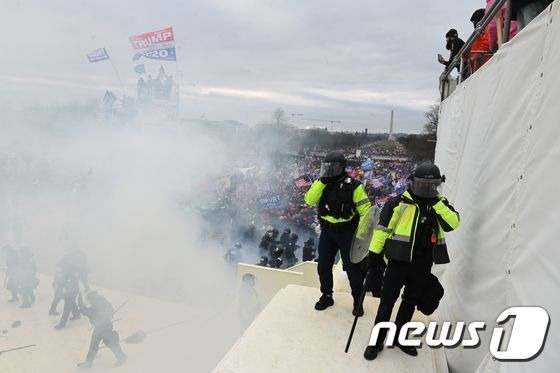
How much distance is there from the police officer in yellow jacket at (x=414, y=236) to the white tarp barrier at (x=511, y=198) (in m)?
0.31

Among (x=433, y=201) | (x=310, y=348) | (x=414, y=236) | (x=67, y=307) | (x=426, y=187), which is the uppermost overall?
(x=426, y=187)

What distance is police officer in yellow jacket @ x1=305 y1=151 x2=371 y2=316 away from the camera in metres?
3.43

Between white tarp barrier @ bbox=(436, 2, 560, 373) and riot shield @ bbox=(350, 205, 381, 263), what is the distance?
30.6 inches

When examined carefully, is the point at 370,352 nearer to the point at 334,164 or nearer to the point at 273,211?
the point at 334,164

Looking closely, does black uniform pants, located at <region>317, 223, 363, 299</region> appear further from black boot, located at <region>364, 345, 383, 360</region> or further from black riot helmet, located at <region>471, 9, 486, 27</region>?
black riot helmet, located at <region>471, 9, 486, 27</region>

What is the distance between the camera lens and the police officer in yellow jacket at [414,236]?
107 inches

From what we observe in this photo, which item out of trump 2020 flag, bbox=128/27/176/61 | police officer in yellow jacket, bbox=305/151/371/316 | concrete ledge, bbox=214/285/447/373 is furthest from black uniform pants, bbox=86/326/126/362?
trump 2020 flag, bbox=128/27/176/61

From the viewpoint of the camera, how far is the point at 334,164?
342cm

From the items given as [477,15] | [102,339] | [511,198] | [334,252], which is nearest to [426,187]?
[511,198]

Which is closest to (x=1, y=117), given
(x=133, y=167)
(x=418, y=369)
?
(x=133, y=167)

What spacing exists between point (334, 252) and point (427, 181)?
4.43ft

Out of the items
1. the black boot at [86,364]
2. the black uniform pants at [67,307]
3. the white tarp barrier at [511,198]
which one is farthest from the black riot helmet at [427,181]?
the black uniform pants at [67,307]

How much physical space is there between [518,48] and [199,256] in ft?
38.4

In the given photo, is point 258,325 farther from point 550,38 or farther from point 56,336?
point 56,336
